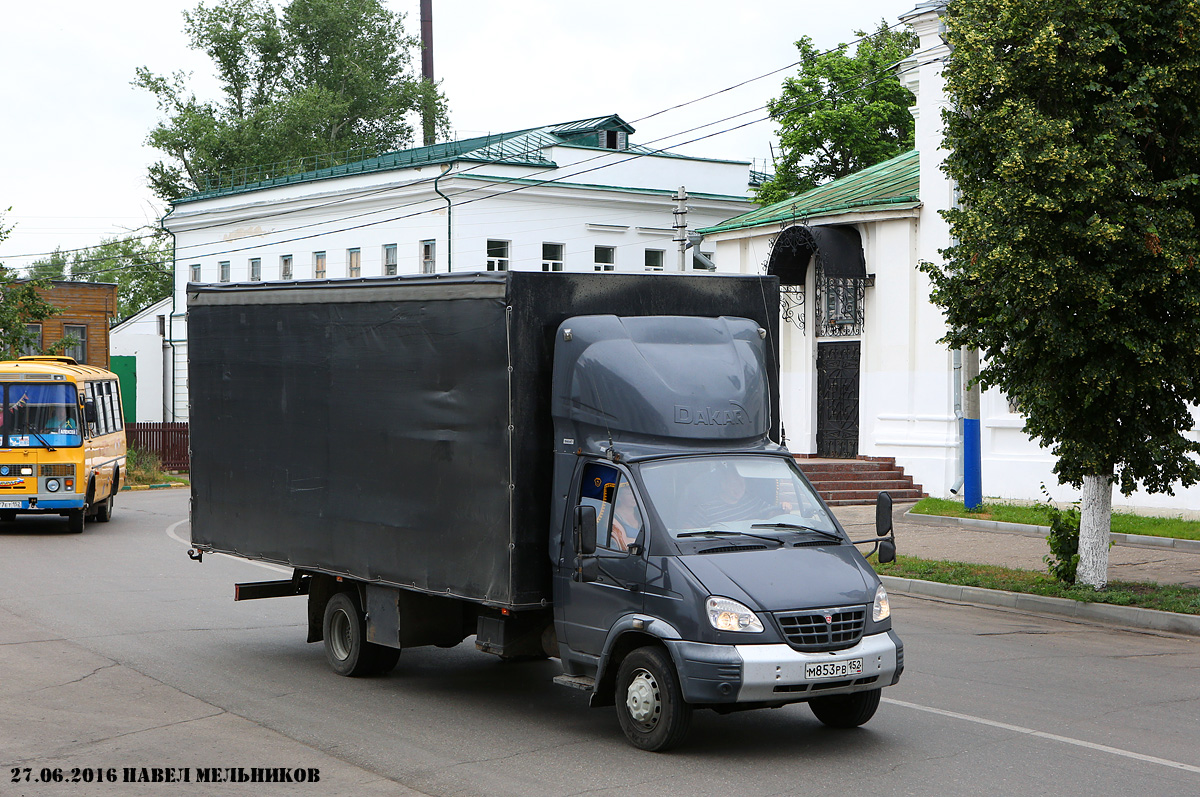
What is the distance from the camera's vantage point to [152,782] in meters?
7.34

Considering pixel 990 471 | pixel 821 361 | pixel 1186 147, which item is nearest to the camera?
pixel 1186 147

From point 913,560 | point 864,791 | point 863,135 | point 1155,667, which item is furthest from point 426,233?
point 864,791

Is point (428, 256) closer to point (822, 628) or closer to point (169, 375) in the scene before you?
point (169, 375)

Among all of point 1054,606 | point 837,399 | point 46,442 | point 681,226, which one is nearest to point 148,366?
point 681,226

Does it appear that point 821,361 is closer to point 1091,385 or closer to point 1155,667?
point 1091,385

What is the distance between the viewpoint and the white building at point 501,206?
138 feet

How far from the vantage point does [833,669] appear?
7648 millimetres

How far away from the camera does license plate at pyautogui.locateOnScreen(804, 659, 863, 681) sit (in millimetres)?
7570

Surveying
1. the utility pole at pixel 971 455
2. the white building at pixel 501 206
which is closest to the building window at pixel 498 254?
the white building at pixel 501 206

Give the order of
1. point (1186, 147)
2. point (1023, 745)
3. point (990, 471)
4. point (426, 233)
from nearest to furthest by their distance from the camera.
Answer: point (1023, 745) → point (1186, 147) → point (990, 471) → point (426, 233)

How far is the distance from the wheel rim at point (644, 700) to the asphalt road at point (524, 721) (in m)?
0.22

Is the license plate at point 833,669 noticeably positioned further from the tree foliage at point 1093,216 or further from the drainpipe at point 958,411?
the drainpipe at point 958,411

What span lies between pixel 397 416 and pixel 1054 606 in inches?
322

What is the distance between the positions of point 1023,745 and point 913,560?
9.23 m
